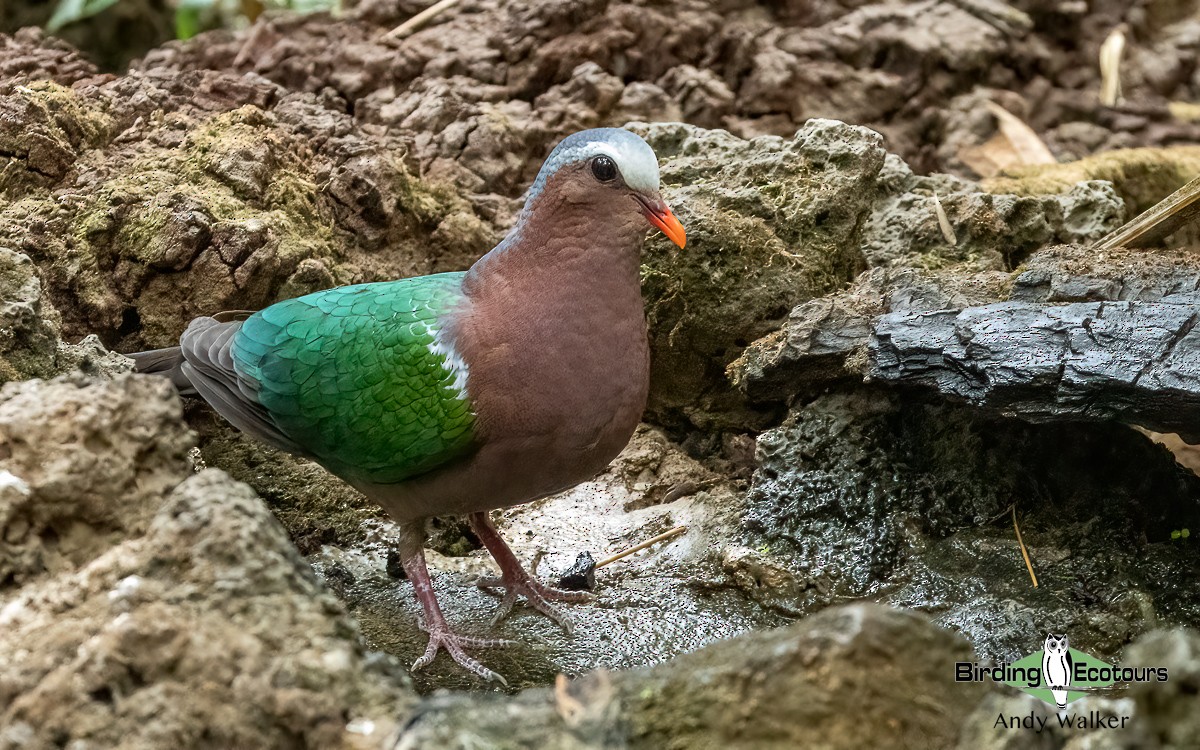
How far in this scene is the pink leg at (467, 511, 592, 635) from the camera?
13.6 feet

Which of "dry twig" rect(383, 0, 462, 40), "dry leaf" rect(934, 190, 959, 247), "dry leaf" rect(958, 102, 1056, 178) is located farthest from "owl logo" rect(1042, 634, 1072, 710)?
"dry twig" rect(383, 0, 462, 40)

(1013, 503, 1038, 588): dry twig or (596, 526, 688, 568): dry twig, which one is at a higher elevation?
(1013, 503, 1038, 588): dry twig

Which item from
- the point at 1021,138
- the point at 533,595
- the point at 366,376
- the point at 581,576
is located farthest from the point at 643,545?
the point at 1021,138

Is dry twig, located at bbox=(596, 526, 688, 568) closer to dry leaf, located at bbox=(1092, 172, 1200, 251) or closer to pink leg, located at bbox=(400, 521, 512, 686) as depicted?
pink leg, located at bbox=(400, 521, 512, 686)

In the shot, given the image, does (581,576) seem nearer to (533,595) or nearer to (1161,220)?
(533,595)

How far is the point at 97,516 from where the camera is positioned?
2576 millimetres

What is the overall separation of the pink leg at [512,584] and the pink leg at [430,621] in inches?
7.8

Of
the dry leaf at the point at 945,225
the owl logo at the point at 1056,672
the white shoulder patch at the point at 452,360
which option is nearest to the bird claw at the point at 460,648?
the white shoulder patch at the point at 452,360

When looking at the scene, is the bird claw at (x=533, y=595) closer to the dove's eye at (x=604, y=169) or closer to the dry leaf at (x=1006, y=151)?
the dove's eye at (x=604, y=169)

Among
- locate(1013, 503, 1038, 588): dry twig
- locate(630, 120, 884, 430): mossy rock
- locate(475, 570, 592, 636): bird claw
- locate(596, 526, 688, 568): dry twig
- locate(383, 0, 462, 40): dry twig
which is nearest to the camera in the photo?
locate(1013, 503, 1038, 588): dry twig

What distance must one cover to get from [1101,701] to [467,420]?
200cm

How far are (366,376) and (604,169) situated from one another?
3.27 feet

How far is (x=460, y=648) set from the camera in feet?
12.7

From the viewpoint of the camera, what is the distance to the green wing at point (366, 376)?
3.78 m
